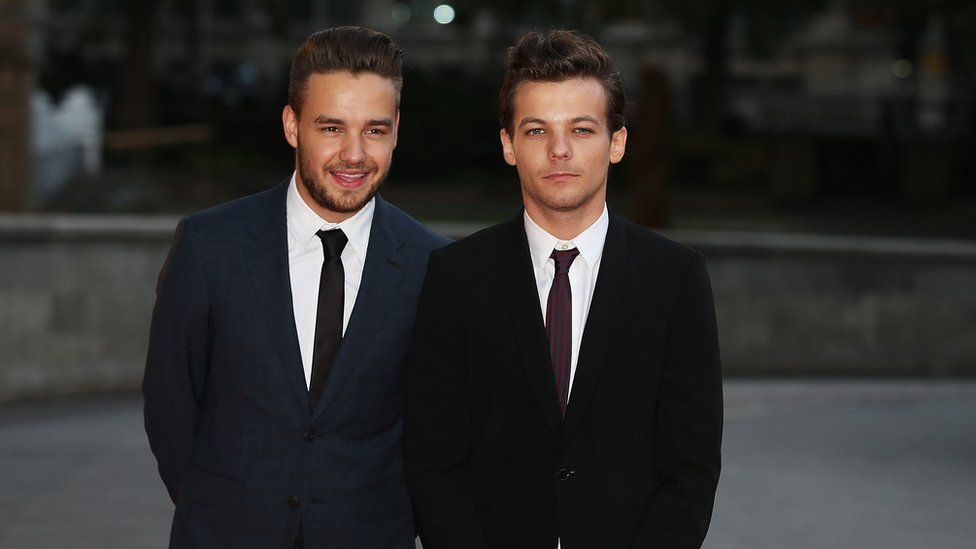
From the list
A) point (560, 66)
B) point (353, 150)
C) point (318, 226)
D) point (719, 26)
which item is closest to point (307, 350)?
point (318, 226)

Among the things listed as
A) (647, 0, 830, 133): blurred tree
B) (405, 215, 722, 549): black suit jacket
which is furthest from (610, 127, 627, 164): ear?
(647, 0, 830, 133): blurred tree

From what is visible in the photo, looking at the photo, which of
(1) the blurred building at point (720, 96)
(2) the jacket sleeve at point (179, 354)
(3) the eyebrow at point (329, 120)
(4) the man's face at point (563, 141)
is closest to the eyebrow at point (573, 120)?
(4) the man's face at point (563, 141)

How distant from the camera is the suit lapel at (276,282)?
4312mm

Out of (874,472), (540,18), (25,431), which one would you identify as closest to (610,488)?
(874,472)

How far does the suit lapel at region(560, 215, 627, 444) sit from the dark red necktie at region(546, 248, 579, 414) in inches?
1.8

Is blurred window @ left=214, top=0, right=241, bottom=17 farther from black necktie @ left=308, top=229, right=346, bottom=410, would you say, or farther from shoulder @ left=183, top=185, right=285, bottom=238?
black necktie @ left=308, top=229, right=346, bottom=410

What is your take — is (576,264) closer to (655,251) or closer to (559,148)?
(655,251)

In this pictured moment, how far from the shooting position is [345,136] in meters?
4.28

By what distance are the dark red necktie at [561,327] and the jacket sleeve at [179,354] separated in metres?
0.98

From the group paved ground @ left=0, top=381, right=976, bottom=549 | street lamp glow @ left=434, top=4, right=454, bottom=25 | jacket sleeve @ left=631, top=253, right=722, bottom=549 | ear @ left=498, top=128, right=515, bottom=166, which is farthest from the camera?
street lamp glow @ left=434, top=4, right=454, bottom=25

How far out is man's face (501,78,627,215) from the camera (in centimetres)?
395

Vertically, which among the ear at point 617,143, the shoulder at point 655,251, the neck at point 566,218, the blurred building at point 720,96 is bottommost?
the blurred building at point 720,96

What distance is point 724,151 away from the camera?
1411 inches

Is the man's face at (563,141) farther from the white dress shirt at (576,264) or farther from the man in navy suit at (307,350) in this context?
the man in navy suit at (307,350)
